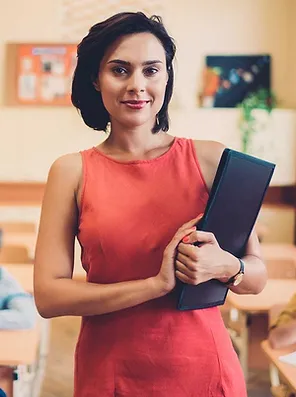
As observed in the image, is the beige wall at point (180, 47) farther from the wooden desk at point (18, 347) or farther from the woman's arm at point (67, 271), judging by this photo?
the woman's arm at point (67, 271)

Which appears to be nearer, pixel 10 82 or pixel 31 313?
pixel 31 313

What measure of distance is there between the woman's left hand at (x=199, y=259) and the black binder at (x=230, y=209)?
28 millimetres

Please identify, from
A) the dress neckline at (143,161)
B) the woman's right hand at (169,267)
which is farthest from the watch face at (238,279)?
the dress neckline at (143,161)

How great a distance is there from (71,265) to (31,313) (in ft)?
4.75

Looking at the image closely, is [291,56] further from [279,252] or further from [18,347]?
[18,347]

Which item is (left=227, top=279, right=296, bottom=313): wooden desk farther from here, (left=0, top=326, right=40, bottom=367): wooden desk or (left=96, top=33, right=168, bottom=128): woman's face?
(left=96, top=33, right=168, bottom=128): woman's face

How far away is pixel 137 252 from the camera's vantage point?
3.37ft

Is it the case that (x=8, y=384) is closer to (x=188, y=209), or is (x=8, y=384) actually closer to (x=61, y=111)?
(x=188, y=209)

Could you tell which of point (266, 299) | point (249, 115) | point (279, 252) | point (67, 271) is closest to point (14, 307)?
point (266, 299)

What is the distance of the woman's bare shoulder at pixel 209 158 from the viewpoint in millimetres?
1084

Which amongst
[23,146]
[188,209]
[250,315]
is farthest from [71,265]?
[23,146]

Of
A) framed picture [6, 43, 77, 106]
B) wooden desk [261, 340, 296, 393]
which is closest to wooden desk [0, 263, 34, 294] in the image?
wooden desk [261, 340, 296, 393]

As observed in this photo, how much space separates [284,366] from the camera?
1949 mm

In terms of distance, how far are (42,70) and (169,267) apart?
520 centimetres
